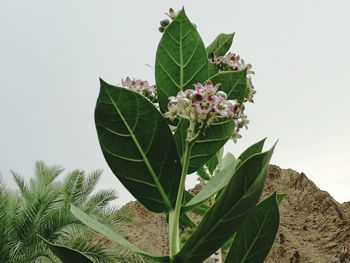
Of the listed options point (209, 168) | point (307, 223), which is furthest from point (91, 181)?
point (209, 168)

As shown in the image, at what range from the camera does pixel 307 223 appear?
6.61 metres

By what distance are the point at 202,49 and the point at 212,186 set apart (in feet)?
1.27

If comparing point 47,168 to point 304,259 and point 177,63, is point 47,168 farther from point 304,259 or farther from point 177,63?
point 177,63

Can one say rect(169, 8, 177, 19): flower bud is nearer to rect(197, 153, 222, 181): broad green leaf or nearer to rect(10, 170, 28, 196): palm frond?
rect(197, 153, 222, 181): broad green leaf

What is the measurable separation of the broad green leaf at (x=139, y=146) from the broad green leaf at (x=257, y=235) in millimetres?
201

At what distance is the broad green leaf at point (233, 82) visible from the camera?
1562 millimetres

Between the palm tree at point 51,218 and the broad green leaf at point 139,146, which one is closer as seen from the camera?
the broad green leaf at point 139,146

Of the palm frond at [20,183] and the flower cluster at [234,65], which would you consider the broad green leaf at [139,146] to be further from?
the palm frond at [20,183]

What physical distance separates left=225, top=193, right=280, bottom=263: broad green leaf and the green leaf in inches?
22.9

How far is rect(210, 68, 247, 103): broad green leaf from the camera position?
1.56 metres

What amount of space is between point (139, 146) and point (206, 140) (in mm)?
181

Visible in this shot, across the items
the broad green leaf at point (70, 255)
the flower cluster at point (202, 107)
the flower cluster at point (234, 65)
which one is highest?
the flower cluster at point (234, 65)

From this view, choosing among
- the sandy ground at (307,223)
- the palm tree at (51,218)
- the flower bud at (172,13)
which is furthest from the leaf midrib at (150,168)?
the palm tree at (51,218)

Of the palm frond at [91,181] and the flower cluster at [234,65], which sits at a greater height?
the palm frond at [91,181]
